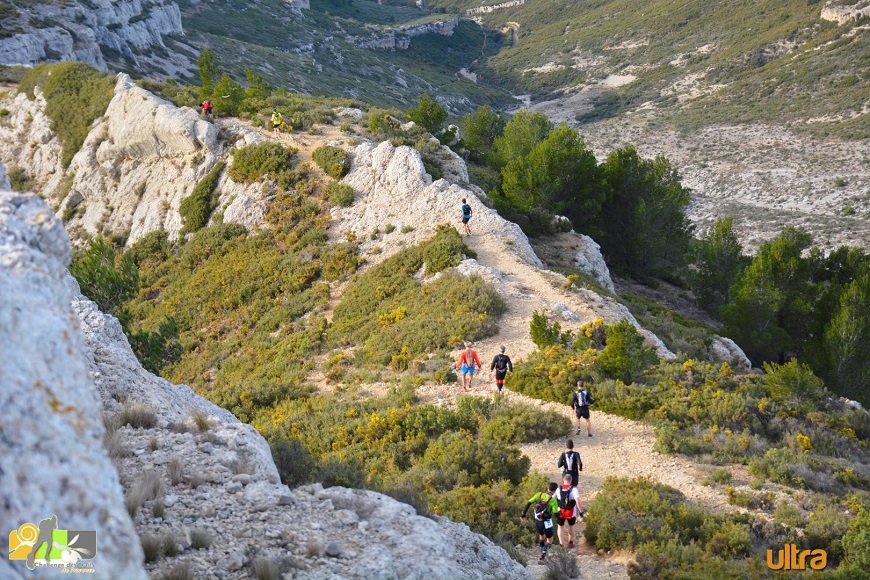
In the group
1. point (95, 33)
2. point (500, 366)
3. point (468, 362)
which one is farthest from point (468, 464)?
point (95, 33)

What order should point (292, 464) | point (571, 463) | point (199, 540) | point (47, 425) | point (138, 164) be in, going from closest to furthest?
point (47, 425), point (199, 540), point (292, 464), point (571, 463), point (138, 164)

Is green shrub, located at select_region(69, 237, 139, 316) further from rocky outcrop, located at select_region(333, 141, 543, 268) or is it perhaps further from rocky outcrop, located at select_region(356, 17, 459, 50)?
rocky outcrop, located at select_region(356, 17, 459, 50)

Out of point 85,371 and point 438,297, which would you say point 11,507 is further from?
point 438,297

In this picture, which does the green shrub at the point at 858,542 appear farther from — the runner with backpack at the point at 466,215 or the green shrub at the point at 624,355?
the runner with backpack at the point at 466,215

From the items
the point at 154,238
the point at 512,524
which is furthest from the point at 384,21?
the point at 512,524

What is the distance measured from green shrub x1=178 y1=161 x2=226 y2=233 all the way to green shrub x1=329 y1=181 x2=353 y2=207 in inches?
302

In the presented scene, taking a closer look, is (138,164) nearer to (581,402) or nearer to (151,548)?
(581,402)

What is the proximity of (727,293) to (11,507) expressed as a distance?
1512 inches

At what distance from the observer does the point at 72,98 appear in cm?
3916

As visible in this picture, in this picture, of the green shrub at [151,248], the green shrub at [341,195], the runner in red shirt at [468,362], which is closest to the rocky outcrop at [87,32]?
the green shrub at [151,248]

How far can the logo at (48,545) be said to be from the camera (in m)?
3.21

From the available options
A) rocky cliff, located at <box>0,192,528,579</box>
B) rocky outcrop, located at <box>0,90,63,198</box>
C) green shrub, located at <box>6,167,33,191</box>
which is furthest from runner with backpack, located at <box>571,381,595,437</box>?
green shrub, located at <box>6,167,33,191</box>

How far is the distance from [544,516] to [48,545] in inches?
337

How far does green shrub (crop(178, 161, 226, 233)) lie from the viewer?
3294cm
